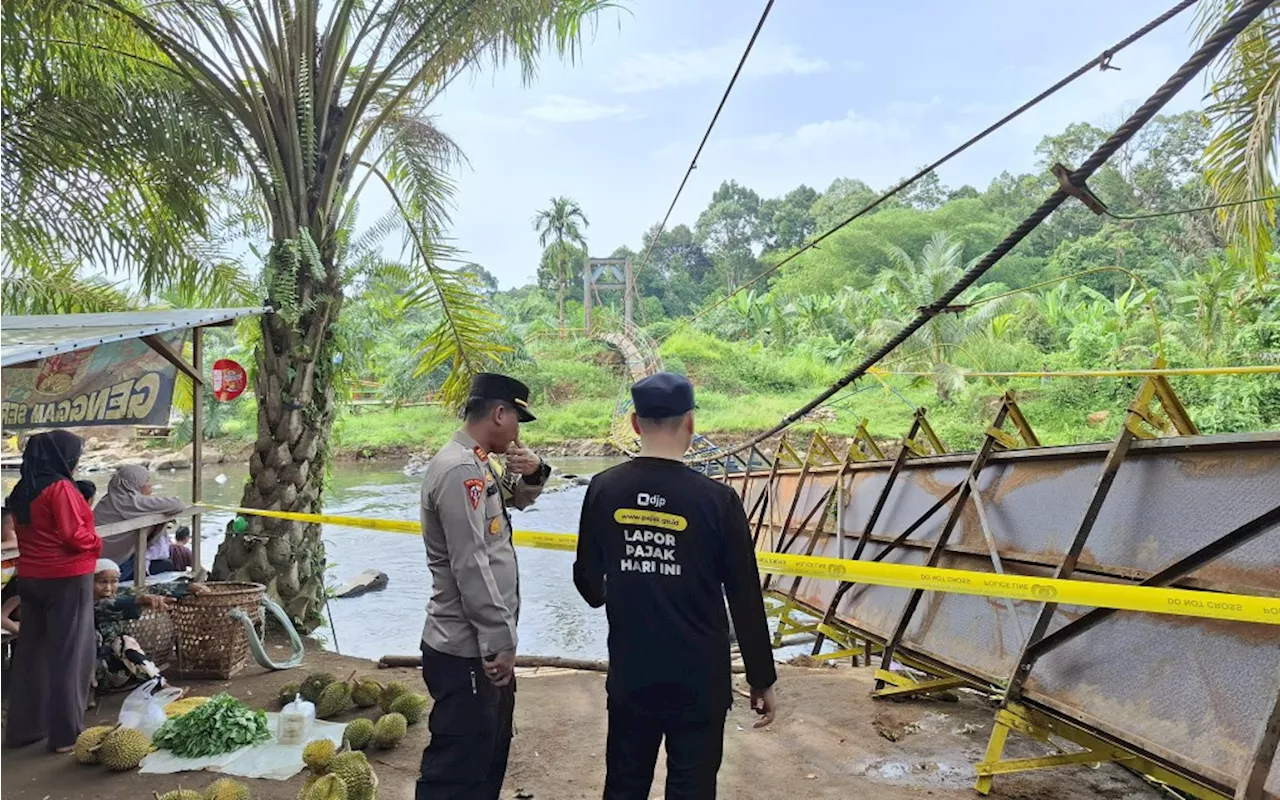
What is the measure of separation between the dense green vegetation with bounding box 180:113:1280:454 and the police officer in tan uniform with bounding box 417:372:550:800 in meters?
5.12

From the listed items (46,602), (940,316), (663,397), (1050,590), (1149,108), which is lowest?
(46,602)

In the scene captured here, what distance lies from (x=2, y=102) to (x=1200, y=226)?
34.4 meters

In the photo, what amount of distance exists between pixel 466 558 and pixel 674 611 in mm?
842

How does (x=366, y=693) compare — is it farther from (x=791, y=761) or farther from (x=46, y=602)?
(x=791, y=761)

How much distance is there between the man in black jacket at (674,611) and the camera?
8.69 feet

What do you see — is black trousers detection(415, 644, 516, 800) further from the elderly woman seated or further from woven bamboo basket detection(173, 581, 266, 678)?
woven bamboo basket detection(173, 581, 266, 678)

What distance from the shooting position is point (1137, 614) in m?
3.50

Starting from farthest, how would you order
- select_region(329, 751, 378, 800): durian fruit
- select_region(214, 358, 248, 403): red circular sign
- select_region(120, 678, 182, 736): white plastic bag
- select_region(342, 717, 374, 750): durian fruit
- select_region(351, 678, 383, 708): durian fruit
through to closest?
select_region(214, 358, 248, 403): red circular sign < select_region(351, 678, 383, 708): durian fruit < select_region(120, 678, 182, 736): white plastic bag < select_region(342, 717, 374, 750): durian fruit < select_region(329, 751, 378, 800): durian fruit

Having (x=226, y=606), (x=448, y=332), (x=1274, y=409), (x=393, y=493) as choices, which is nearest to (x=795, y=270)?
(x=393, y=493)

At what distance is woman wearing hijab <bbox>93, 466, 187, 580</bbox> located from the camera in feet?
21.1

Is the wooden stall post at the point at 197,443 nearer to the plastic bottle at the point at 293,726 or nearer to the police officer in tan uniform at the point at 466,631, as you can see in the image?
the plastic bottle at the point at 293,726

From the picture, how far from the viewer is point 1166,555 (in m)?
3.51

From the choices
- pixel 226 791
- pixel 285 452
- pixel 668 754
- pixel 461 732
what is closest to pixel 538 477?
pixel 461 732

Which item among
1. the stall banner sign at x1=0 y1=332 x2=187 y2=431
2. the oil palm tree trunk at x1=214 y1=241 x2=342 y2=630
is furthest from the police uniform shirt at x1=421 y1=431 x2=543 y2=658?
the oil palm tree trunk at x1=214 y1=241 x2=342 y2=630
